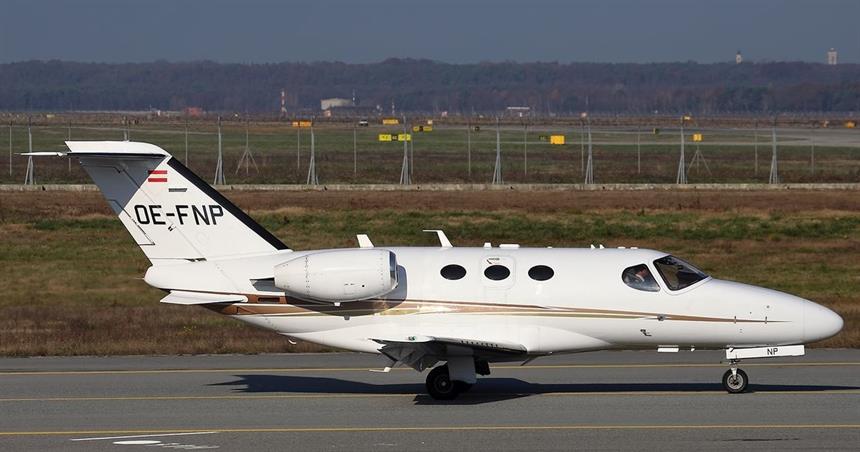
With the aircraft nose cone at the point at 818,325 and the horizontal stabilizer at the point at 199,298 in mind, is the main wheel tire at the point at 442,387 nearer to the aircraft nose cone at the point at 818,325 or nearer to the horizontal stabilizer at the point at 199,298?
the horizontal stabilizer at the point at 199,298

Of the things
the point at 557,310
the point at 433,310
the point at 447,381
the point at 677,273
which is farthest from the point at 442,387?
the point at 677,273

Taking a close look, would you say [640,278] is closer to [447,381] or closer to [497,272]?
[497,272]

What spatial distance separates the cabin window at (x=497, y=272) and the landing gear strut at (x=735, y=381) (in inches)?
148

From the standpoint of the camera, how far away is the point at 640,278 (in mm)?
20156

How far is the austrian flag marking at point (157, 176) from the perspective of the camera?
20.8 meters

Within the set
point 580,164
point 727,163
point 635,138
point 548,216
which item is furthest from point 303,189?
point 635,138

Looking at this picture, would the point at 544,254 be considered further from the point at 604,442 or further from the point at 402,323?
the point at 604,442

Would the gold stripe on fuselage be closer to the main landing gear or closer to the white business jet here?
the white business jet

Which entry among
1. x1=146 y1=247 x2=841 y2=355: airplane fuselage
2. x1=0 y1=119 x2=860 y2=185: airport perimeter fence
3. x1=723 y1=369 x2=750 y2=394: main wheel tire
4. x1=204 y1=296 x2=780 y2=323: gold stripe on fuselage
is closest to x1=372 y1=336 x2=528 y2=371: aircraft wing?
x1=146 y1=247 x2=841 y2=355: airplane fuselage

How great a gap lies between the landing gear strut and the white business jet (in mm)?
15

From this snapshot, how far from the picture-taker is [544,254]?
20500 millimetres

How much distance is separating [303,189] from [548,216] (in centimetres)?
1667

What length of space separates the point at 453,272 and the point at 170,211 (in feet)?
15.2

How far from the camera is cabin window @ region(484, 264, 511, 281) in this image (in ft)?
66.0
